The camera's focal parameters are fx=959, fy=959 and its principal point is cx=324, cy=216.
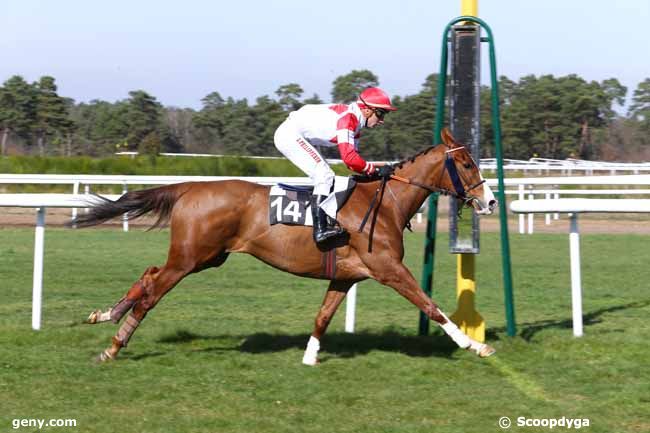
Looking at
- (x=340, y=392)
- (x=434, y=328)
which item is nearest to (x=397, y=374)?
(x=340, y=392)

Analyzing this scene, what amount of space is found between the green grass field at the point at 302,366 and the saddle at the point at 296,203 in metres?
1.02

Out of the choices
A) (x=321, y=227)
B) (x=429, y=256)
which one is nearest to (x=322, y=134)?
(x=321, y=227)

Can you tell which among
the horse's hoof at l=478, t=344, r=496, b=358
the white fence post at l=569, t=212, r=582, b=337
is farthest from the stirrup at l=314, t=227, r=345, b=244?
the white fence post at l=569, t=212, r=582, b=337

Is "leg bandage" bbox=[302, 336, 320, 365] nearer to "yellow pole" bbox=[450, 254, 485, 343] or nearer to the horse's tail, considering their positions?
"yellow pole" bbox=[450, 254, 485, 343]

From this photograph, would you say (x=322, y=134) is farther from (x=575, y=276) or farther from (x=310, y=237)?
(x=575, y=276)

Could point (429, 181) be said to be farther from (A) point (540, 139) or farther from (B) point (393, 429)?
(A) point (540, 139)

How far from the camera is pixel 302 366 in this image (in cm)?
669

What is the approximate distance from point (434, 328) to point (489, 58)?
230 centimetres

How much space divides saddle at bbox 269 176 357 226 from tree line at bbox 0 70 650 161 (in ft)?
97.5

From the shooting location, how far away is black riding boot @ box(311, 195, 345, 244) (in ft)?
22.0

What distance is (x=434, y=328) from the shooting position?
8.14 m

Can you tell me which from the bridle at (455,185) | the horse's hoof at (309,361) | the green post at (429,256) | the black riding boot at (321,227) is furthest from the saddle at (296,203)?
the green post at (429,256)

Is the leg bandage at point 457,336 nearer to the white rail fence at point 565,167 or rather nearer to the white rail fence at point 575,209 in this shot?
the white rail fence at point 575,209

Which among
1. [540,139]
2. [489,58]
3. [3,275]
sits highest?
[540,139]
